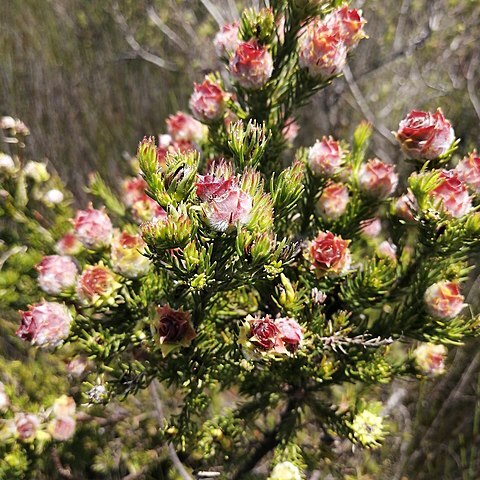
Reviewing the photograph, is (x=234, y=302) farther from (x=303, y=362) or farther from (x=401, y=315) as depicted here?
(x=401, y=315)

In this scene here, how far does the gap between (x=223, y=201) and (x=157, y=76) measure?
6.01 feet

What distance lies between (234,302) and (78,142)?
4.33 ft

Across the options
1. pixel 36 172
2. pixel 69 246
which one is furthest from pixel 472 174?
pixel 36 172

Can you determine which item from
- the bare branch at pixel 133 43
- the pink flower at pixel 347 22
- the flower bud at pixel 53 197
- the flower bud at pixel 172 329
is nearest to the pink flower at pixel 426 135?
the pink flower at pixel 347 22

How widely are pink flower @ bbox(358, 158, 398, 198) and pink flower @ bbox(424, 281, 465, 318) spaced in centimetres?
16

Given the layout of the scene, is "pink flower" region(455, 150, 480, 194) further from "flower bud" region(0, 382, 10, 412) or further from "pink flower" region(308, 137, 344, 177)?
"flower bud" region(0, 382, 10, 412)

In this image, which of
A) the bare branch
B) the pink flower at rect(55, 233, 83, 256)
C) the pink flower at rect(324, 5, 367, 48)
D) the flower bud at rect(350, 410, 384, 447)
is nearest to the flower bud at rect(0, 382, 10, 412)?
the pink flower at rect(55, 233, 83, 256)

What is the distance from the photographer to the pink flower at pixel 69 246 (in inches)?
35.5

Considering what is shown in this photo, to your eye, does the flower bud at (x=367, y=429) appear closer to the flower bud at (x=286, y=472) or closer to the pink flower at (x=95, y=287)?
the flower bud at (x=286, y=472)

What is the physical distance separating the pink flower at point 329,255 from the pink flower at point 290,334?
0.10m

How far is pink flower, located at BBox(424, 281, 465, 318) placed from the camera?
2.20 ft

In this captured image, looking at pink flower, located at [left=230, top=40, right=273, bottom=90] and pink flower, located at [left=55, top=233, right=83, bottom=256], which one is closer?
pink flower, located at [left=230, top=40, right=273, bottom=90]

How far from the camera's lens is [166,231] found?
19.4 inches

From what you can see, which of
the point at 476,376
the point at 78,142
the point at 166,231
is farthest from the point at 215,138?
the point at 78,142
